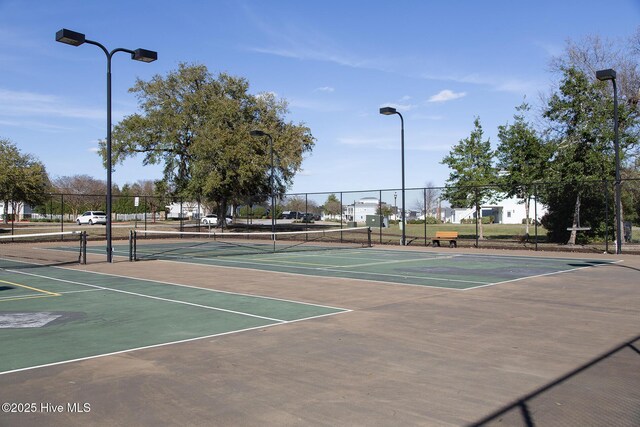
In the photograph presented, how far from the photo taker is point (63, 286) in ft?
44.0

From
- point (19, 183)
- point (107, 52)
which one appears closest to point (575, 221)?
point (107, 52)

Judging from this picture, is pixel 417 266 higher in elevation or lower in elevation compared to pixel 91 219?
lower

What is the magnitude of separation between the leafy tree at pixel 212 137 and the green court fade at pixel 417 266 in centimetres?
1716

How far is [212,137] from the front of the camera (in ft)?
133

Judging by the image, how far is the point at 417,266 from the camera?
18.9 metres

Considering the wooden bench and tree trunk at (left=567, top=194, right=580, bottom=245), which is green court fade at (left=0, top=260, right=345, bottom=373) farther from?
tree trunk at (left=567, top=194, right=580, bottom=245)

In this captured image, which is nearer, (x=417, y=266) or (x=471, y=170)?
(x=417, y=266)

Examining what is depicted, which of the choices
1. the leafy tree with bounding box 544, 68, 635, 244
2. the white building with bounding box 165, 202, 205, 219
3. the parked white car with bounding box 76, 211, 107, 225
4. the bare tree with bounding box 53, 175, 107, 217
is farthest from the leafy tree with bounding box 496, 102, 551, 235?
the bare tree with bounding box 53, 175, 107, 217

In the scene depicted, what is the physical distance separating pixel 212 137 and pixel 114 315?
32193 mm

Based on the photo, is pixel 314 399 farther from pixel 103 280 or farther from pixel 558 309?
pixel 103 280

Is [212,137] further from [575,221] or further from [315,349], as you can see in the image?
[315,349]

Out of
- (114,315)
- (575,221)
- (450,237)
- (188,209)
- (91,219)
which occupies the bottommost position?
(114,315)

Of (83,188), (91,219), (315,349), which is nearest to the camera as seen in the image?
(315,349)

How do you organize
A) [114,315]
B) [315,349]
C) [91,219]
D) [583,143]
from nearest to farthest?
[315,349]
[114,315]
[583,143]
[91,219]
